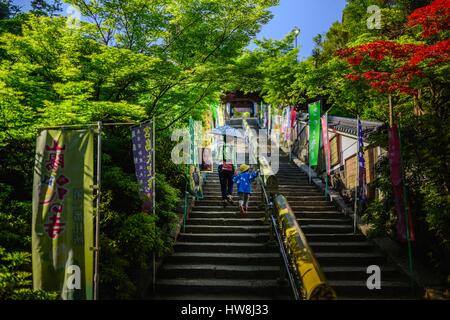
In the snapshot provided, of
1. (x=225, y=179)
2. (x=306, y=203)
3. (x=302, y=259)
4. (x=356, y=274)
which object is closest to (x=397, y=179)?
(x=356, y=274)

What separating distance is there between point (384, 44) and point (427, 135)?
265 centimetres

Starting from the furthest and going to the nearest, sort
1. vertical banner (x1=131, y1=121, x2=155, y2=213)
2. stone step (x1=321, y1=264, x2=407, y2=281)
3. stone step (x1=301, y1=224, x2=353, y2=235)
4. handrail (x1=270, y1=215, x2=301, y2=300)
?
stone step (x1=301, y1=224, x2=353, y2=235) < stone step (x1=321, y1=264, x2=407, y2=281) < vertical banner (x1=131, y1=121, x2=155, y2=213) < handrail (x1=270, y1=215, x2=301, y2=300)

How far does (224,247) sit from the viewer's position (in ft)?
29.6

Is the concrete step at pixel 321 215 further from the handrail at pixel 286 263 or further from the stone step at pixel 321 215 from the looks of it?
the handrail at pixel 286 263

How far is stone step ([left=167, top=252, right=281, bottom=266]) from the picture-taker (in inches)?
330

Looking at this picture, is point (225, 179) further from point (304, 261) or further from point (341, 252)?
point (304, 261)

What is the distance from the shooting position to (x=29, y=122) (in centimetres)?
691


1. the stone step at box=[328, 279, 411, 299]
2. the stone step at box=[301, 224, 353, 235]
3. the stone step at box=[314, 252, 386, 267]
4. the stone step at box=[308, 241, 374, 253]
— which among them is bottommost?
the stone step at box=[328, 279, 411, 299]

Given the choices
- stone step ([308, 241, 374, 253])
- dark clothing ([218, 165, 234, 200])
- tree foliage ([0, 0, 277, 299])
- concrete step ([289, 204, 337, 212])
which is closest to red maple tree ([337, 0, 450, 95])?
tree foliage ([0, 0, 277, 299])

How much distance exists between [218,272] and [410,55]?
6995 mm

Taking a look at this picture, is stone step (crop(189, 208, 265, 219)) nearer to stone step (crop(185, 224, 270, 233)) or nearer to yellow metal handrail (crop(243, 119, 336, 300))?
stone step (crop(185, 224, 270, 233))

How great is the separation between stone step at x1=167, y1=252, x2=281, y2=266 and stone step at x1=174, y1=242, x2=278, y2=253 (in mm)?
337

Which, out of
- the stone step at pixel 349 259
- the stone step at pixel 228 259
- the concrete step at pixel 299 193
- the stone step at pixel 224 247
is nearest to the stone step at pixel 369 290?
the stone step at pixel 349 259
